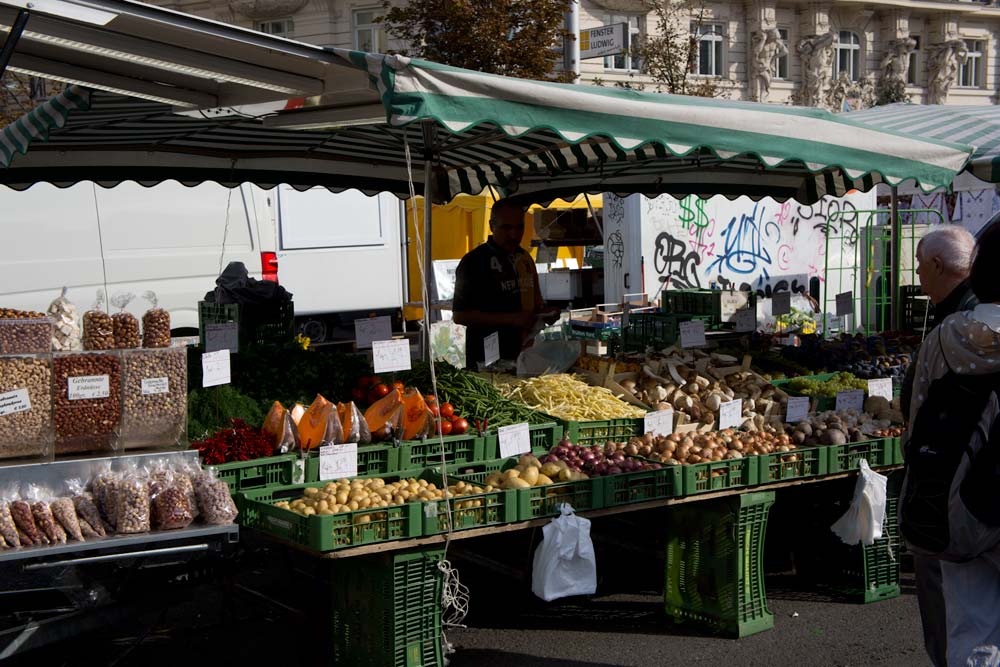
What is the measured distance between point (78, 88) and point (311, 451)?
7.18 feet

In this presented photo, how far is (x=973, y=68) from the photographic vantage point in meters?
40.7

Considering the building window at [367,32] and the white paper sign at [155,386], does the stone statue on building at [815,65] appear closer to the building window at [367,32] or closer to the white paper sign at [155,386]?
the building window at [367,32]

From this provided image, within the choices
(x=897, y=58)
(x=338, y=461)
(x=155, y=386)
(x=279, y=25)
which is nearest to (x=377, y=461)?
(x=338, y=461)

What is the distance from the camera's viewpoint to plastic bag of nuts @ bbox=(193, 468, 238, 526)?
3.60m

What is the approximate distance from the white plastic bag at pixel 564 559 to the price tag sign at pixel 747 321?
454 cm

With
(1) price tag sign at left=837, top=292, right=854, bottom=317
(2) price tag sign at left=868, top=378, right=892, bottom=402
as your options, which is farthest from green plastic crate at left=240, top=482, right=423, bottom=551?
(1) price tag sign at left=837, top=292, right=854, bottom=317

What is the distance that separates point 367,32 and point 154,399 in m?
26.8

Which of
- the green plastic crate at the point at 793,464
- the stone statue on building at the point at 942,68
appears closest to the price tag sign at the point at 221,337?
the green plastic crate at the point at 793,464

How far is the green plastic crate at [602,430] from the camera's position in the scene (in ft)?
17.0

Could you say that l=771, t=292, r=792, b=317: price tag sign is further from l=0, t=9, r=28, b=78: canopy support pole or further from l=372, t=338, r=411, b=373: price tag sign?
l=0, t=9, r=28, b=78: canopy support pole

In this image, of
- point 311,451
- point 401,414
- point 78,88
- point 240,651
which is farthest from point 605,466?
point 78,88

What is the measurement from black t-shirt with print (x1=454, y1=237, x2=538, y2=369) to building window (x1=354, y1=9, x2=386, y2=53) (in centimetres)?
2316

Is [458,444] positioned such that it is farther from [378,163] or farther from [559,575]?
[378,163]

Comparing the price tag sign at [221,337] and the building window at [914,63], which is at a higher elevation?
the building window at [914,63]
